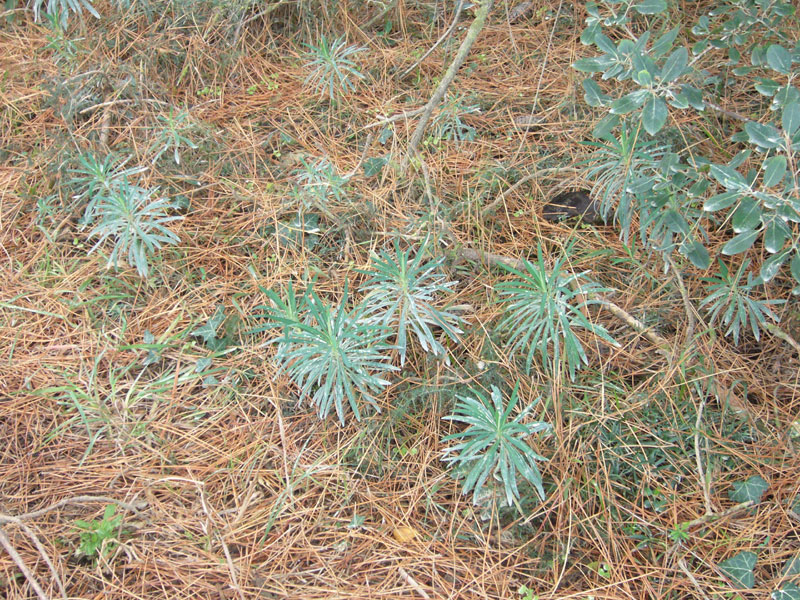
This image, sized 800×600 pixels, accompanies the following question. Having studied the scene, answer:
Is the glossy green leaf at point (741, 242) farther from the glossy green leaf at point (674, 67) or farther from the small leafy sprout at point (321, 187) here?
the small leafy sprout at point (321, 187)

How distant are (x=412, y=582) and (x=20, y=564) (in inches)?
36.6

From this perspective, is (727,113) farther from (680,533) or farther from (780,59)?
(680,533)

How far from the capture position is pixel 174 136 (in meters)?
2.20

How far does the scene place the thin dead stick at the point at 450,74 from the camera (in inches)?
78.7

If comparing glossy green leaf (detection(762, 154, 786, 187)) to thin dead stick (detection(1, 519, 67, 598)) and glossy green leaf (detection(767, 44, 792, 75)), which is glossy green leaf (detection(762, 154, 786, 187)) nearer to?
glossy green leaf (detection(767, 44, 792, 75))

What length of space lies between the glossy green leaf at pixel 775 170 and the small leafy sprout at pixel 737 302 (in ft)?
0.94

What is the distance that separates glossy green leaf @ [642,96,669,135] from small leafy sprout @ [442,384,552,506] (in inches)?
28.4

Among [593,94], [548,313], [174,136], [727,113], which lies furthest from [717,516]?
[174,136]

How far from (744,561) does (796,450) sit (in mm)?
348

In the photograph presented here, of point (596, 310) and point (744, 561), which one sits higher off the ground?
point (596, 310)

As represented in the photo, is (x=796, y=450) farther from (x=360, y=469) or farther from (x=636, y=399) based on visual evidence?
(x=360, y=469)

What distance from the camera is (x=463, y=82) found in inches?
96.5

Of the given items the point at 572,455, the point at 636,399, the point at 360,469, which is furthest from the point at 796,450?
the point at 360,469

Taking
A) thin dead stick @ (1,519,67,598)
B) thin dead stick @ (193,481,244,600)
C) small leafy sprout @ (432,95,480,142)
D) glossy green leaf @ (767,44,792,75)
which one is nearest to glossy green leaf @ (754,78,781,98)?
glossy green leaf @ (767,44,792,75)
